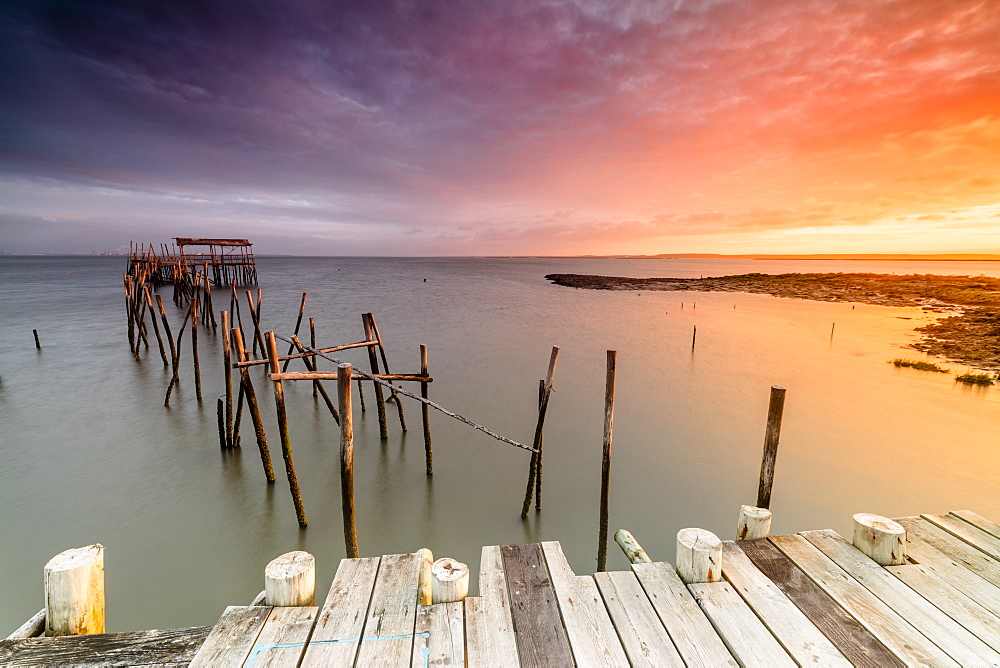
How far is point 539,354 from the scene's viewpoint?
59.2ft

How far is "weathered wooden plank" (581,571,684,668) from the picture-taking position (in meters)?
2.50

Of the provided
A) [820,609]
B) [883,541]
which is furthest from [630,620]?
[883,541]

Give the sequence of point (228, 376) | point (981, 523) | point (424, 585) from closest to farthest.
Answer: point (424, 585) → point (981, 523) → point (228, 376)

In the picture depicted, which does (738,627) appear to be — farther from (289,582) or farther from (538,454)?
(538,454)

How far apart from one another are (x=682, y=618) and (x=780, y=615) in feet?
2.20

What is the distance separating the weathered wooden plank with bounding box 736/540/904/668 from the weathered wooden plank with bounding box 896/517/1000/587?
127cm

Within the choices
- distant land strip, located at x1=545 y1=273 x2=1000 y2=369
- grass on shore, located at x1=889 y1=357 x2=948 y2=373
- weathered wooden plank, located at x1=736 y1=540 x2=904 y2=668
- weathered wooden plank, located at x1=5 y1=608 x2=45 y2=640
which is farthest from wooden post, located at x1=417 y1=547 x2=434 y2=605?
distant land strip, located at x1=545 y1=273 x2=1000 y2=369

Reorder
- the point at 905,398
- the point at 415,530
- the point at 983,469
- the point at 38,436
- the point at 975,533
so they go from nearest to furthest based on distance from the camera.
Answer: the point at 975,533 < the point at 415,530 < the point at 983,469 < the point at 38,436 < the point at 905,398

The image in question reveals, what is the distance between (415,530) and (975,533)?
629 cm

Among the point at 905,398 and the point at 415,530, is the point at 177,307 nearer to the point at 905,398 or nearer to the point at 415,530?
the point at 415,530

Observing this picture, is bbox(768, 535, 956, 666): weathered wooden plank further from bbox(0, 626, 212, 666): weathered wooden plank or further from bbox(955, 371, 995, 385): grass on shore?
bbox(955, 371, 995, 385): grass on shore

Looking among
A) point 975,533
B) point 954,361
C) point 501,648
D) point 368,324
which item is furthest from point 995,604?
point 954,361

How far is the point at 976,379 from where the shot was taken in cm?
1284

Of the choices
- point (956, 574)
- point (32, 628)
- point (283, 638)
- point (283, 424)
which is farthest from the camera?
point (283, 424)
